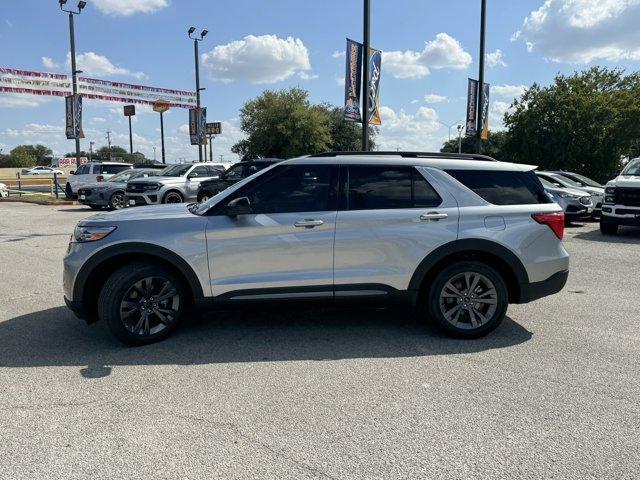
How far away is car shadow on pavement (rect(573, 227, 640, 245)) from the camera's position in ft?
38.0

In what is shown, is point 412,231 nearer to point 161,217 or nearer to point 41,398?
point 161,217

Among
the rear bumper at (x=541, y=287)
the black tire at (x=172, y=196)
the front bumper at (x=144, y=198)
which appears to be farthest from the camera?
the black tire at (x=172, y=196)

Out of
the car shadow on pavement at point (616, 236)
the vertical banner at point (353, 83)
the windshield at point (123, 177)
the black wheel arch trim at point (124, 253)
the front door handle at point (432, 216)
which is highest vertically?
the vertical banner at point (353, 83)

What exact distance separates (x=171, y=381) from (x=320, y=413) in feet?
4.10

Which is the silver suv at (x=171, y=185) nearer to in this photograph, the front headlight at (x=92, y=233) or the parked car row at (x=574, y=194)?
the parked car row at (x=574, y=194)

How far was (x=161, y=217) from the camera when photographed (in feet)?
15.5

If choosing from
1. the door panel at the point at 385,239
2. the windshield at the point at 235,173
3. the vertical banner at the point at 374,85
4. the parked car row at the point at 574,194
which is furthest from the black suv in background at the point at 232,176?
the door panel at the point at 385,239

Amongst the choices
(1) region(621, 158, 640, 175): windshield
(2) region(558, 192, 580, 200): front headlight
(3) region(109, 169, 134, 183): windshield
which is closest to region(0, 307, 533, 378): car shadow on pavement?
(1) region(621, 158, 640, 175): windshield

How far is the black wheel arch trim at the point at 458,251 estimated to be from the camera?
480 cm

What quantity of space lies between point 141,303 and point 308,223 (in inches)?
65.5

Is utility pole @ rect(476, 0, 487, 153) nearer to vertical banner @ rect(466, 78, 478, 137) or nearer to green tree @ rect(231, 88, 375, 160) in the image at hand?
vertical banner @ rect(466, 78, 478, 137)

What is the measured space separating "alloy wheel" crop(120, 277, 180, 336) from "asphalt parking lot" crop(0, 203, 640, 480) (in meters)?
0.20

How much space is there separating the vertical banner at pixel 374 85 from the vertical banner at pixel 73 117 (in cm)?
1784

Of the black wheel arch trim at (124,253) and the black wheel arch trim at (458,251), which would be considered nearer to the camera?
the black wheel arch trim at (124,253)
